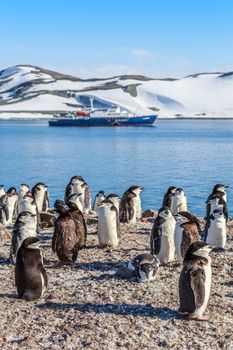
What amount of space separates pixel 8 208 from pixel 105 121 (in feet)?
276

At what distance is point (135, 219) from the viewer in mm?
13438

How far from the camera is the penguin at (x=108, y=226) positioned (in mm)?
10016

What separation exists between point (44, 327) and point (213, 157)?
3783cm

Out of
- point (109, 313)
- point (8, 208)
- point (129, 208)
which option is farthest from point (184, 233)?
point (8, 208)

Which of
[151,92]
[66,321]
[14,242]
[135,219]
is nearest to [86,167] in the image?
[135,219]

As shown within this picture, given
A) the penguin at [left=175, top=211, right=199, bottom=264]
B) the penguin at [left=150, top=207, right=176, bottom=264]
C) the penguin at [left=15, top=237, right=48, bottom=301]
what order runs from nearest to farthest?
the penguin at [left=15, top=237, right=48, bottom=301]
the penguin at [left=175, top=211, right=199, bottom=264]
the penguin at [left=150, top=207, right=176, bottom=264]

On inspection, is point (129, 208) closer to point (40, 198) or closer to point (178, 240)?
point (40, 198)

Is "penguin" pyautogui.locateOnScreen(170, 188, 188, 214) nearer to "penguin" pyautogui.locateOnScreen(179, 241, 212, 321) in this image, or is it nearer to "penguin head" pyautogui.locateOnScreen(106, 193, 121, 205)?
"penguin head" pyautogui.locateOnScreen(106, 193, 121, 205)

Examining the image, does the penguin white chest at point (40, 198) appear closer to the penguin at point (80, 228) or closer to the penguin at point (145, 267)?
the penguin at point (80, 228)

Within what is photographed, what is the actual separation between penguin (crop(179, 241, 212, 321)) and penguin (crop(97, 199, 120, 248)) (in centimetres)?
356

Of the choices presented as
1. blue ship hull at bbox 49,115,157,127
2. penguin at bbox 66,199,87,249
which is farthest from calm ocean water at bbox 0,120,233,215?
blue ship hull at bbox 49,115,157,127

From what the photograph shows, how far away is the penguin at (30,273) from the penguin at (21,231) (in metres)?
1.48

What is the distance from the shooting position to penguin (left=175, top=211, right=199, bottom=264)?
8.41 meters

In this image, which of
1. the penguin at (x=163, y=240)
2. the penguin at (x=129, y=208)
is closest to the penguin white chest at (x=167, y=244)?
the penguin at (x=163, y=240)
